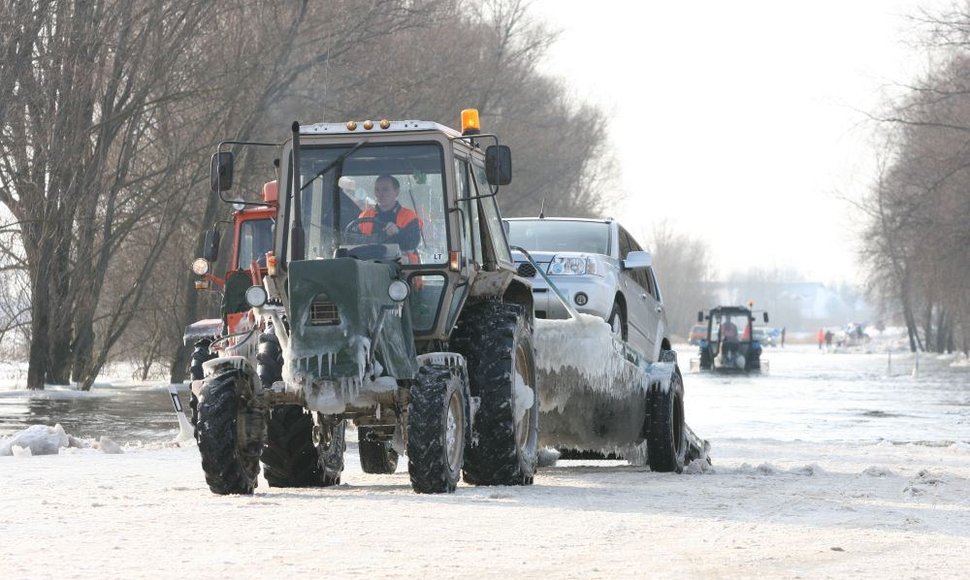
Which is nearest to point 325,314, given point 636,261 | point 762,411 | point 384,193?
point 384,193

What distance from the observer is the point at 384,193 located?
11.1 m

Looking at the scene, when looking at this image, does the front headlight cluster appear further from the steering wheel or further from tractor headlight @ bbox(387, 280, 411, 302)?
tractor headlight @ bbox(387, 280, 411, 302)

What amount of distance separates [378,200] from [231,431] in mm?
1795

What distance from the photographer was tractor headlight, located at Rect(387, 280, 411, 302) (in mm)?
10480

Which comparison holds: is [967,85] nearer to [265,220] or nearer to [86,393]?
[86,393]

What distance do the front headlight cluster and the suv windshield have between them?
0.68 meters

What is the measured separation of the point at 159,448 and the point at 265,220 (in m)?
3.11

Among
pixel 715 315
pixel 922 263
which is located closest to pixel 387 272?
pixel 922 263

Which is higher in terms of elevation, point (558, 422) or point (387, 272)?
point (387, 272)

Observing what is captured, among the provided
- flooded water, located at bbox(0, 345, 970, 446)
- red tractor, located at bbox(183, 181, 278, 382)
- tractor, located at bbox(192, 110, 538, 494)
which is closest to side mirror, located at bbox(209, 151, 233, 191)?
tractor, located at bbox(192, 110, 538, 494)

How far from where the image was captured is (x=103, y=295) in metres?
35.0

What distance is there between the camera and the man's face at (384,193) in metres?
11.1

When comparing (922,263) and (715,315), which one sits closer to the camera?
(922,263)

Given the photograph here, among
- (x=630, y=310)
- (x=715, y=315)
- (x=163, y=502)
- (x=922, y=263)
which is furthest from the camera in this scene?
(x=715, y=315)
